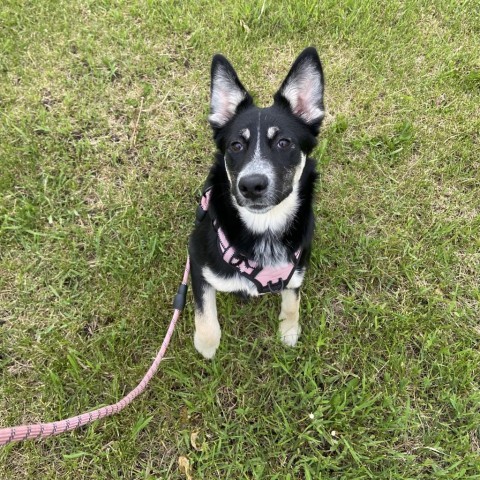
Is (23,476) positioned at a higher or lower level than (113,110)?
lower

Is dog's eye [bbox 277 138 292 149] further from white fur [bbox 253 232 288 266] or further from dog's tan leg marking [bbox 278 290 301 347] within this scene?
dog's tan leg marking [bbox 278 290 301 347]

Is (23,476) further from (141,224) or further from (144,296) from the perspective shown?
(141,224)

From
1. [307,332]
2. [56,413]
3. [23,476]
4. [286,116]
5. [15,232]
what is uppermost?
[286,116]

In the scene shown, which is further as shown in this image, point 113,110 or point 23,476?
point 113,110

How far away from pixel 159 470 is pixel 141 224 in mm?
1720

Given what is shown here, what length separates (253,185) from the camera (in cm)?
209

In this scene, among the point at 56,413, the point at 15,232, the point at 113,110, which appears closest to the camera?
the point at 56,413

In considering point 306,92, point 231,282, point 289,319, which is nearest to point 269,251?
point 231,282

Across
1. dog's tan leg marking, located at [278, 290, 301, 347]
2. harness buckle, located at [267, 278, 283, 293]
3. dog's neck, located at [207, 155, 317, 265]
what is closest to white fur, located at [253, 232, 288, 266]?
dog's neck, located at [207, 155, 317, 265]

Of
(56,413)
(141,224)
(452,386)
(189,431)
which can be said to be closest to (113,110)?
(141,224)

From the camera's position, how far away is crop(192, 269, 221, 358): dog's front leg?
101 inches

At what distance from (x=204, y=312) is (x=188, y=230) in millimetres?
903

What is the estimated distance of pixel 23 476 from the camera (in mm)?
2459

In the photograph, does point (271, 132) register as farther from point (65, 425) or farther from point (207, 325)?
point (65, 425)
